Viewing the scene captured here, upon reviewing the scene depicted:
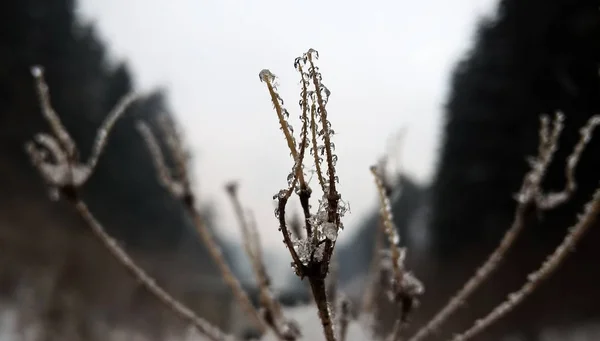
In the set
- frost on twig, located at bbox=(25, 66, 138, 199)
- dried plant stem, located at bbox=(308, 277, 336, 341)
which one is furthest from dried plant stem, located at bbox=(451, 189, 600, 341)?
frost on twig, located at bbox=(25, 66, 138, 199)

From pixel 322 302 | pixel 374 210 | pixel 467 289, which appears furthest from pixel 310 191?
pixel 374 210

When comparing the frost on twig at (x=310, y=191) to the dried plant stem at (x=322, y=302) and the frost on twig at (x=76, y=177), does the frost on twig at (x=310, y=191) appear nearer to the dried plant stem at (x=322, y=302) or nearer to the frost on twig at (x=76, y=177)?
the dried plant stem at (x=322, y=302)

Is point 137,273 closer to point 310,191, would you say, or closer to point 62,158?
point 62,158

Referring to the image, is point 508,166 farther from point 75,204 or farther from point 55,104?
point 55,104

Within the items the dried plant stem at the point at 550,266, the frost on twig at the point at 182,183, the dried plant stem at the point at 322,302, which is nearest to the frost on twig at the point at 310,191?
the dried plant stem at the point at 322,302

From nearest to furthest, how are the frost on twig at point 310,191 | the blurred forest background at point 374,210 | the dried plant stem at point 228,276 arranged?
1. the frost on twig at point 310,191
2. the dried plant stem at point 228,276
3. the blurred forest background at point 374,210
